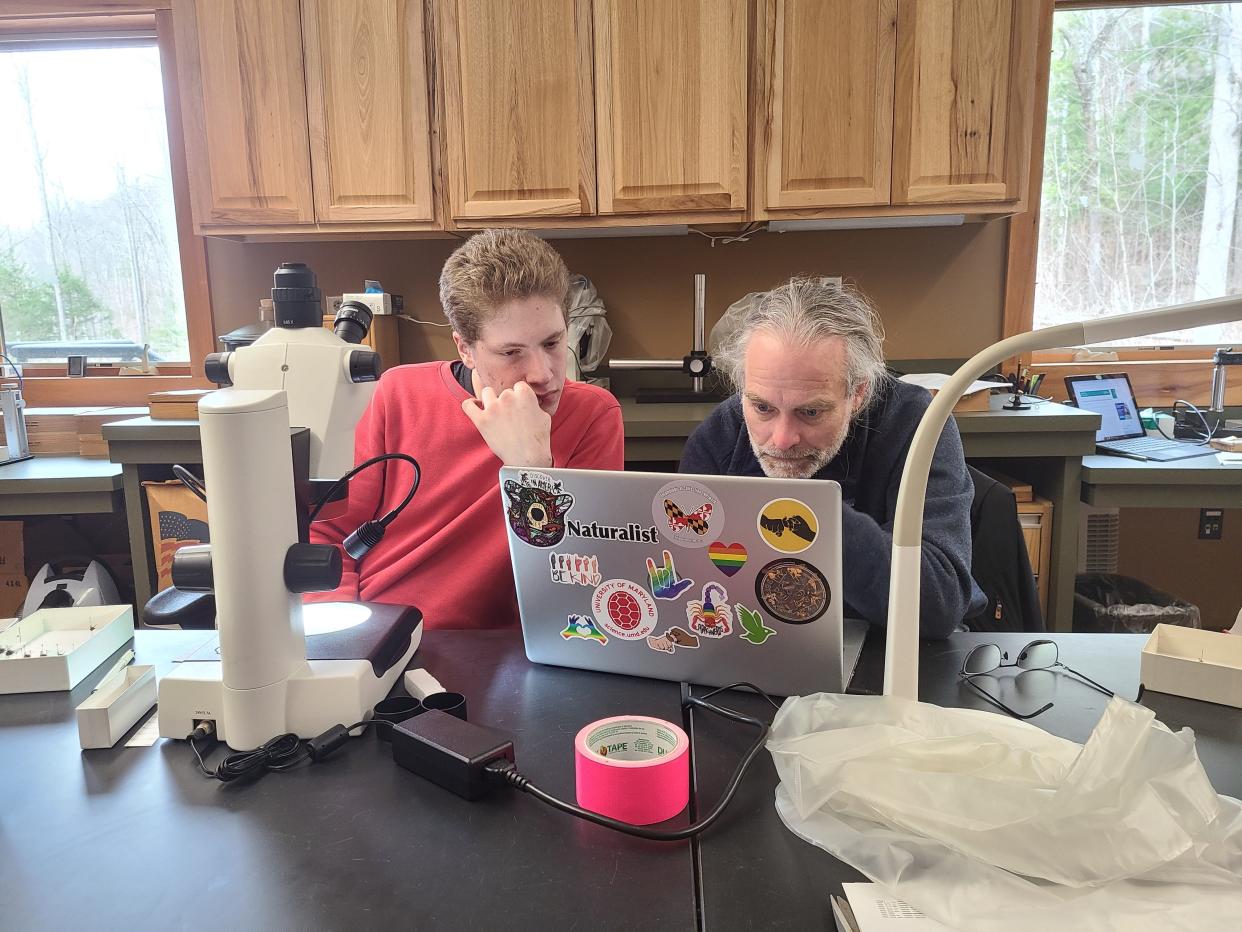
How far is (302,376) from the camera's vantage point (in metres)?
0.90

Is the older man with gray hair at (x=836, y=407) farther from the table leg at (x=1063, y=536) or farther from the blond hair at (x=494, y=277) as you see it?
the table leg at (x=1063, y=536)

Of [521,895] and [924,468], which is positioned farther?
[924,468]

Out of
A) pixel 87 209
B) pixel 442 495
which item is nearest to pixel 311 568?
pixel 442 495

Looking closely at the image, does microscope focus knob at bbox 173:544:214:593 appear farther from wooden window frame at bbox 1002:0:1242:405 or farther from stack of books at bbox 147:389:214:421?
wooden window frame at bbox 1002:0:1242:405

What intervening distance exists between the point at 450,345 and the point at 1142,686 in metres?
2.51

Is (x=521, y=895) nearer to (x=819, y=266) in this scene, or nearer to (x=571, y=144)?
(x=571, y=144)

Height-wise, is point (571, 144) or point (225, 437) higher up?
point (571, 144)

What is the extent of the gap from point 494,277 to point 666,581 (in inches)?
30.1

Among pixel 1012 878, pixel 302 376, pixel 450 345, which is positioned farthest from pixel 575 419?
pixel 450 345

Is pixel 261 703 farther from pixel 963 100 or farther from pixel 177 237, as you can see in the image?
pixel 177 237

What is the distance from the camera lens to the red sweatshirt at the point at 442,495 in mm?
1460

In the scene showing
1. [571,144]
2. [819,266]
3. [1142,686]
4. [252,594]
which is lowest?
[1142,686]

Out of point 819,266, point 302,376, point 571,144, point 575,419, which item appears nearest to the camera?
point 302,376

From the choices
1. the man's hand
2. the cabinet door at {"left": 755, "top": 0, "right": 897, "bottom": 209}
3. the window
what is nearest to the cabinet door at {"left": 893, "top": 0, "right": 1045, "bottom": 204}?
the cabinet door at {"left": 755, "top": 0, "right": 897, "bottom": 209}
